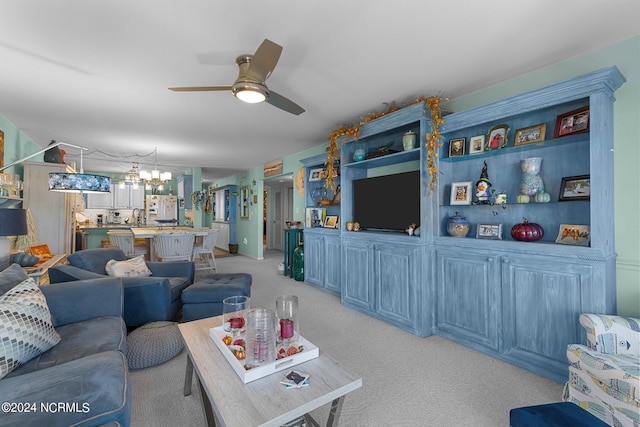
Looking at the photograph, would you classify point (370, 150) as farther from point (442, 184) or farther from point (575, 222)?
point (575, 222)

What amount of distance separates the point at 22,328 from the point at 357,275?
117 inches

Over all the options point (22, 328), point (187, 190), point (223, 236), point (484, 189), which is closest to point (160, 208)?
point (187, 190)

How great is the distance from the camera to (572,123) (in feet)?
7.17

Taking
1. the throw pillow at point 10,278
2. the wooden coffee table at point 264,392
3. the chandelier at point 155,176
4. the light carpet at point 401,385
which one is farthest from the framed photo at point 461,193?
the chandelier at point 155,176

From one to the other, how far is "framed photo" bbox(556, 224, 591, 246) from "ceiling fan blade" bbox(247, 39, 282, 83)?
8.30 feet

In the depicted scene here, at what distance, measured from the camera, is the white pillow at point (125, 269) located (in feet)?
9.59

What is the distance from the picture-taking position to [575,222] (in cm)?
229

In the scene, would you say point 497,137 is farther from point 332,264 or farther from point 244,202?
point 244,202

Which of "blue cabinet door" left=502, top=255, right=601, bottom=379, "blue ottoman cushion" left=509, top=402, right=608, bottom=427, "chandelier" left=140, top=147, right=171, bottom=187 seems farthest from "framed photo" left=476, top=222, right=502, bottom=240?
"chandelier" left=140, top=147, right=171, bottom=187

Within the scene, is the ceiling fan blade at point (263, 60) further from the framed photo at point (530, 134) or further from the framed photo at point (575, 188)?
the framed photo at point (575, 188)

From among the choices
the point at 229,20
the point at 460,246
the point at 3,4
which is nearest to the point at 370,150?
the point at 460,246

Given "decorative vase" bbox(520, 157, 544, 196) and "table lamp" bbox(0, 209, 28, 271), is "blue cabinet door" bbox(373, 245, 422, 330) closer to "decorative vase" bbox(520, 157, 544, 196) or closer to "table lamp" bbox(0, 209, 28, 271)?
"decorative vase" bbox(520, 157, 544, 196)

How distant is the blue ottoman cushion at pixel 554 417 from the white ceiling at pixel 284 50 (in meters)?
2.14

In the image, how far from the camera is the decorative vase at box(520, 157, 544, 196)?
2.39m
